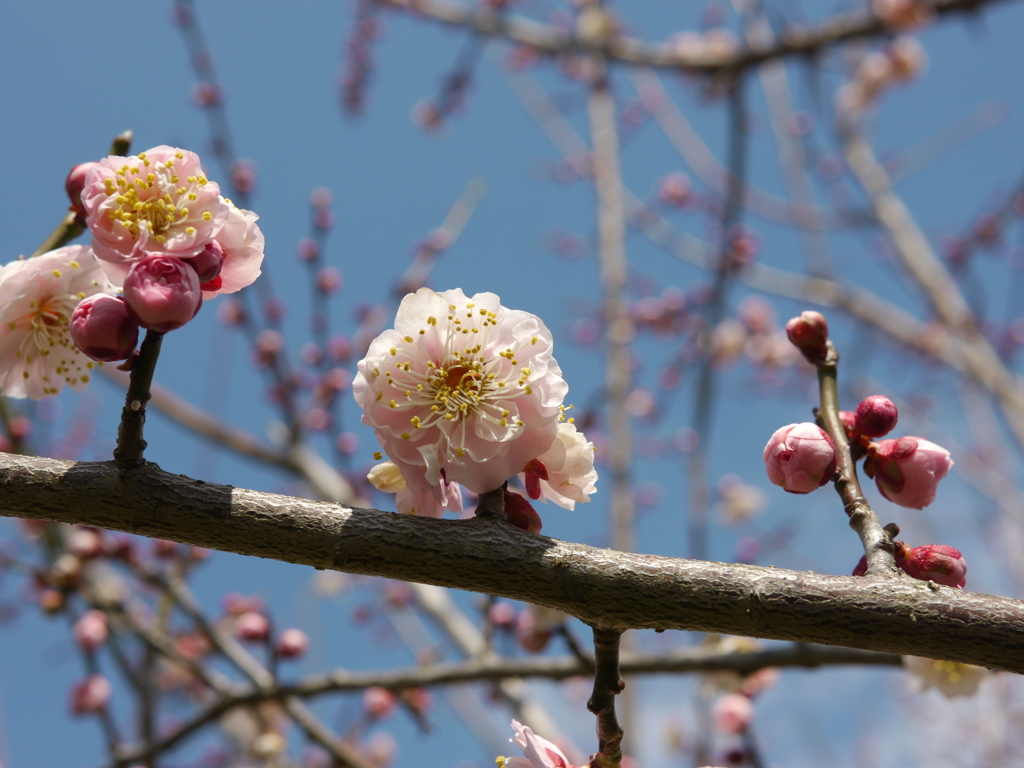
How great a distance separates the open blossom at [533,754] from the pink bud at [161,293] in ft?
2.96

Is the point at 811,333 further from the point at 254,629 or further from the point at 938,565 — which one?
the point at 254,629

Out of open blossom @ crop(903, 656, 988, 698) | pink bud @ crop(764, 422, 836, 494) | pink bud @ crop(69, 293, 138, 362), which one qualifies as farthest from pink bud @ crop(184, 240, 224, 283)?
open blossom @ crop(903, 656, 988, 698)

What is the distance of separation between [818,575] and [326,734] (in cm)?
219

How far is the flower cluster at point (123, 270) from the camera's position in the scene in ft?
3.83

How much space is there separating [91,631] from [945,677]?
10.8ft

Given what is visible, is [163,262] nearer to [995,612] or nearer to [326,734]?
[995,612]

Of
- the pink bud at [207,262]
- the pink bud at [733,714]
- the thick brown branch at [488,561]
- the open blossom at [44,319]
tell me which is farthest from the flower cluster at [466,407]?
the pink bud at [733,714]

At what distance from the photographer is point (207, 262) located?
4.12 ft

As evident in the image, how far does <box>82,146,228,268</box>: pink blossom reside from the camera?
4.13ft

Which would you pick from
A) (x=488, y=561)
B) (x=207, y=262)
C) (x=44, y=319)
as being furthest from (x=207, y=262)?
(x=488, y=561)

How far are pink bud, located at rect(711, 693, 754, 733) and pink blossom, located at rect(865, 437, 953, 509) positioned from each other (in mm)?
1611

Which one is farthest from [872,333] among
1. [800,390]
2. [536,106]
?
[536,106]

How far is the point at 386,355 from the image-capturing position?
1.31 meters

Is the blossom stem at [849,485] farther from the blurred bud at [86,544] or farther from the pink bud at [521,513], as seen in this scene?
the blurred bud at [86,544]
